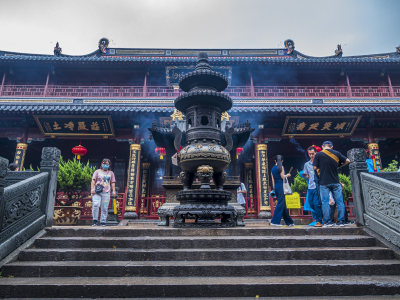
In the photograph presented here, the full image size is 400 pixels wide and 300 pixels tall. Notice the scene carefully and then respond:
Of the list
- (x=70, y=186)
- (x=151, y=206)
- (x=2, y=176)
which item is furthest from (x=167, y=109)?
(x=2, y=176)

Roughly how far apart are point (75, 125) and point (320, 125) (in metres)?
9.28

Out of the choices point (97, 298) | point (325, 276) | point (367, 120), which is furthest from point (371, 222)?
point (367, 120)

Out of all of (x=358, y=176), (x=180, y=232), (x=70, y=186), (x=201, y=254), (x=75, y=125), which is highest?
(x=75, y=125)

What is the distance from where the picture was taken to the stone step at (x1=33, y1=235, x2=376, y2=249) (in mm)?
3240

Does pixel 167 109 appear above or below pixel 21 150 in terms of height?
above

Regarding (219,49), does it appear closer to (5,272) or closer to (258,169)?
(258,169)

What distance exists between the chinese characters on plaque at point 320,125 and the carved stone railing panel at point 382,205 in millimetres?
6174

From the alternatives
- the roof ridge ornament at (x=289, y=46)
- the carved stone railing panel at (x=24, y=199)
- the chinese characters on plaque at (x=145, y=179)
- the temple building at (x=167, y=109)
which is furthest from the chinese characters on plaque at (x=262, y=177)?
the carved stone railing panel at (x=24, y=199)

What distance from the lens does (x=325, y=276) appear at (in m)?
2.67

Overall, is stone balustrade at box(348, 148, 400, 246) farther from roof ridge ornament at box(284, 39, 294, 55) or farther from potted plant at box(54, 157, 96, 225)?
roof ridge ornament at box(284, 39, 294, 55)

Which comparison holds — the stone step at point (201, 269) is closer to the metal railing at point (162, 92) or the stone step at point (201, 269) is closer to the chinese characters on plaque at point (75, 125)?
the chinese characters on plaque at point (75, 125)

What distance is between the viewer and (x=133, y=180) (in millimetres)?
9594

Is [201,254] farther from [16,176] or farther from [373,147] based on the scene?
[373,147]

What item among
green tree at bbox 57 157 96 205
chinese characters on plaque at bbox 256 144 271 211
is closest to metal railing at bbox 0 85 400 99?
chinese characters on plaque at bbox 256 144 271 211
